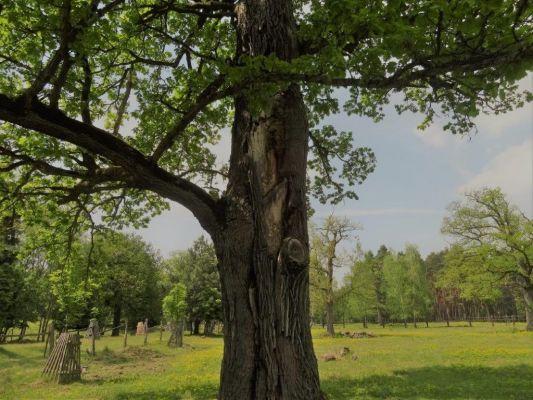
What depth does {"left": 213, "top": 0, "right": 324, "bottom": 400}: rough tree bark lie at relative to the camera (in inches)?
197

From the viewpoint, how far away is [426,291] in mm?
74375

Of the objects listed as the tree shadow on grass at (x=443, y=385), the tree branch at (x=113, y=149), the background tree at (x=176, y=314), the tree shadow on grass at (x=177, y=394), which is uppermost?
the tree branch at (x=113, y=149)

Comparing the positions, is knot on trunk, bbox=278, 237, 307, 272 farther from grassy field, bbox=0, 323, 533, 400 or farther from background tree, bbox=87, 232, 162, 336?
background tree, bbox=87, 232, 162, 336

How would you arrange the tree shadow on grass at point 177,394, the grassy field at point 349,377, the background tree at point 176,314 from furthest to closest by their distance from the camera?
the background tree at point 176,314, the tree shadow on grass at point 177,394, the grassy field at point 349,377

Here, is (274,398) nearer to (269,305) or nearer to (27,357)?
(269,305)

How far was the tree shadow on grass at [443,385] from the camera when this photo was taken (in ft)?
38.3

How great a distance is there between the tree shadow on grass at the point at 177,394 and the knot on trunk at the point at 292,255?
9118 mm

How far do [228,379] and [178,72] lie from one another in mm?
6840

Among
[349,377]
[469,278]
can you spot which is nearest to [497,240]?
[469,278]

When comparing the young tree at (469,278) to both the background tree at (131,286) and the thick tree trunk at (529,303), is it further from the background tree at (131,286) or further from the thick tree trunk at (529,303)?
the background tree at (131,286)

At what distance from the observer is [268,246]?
5.29 m

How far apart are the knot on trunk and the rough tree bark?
0.01 metres

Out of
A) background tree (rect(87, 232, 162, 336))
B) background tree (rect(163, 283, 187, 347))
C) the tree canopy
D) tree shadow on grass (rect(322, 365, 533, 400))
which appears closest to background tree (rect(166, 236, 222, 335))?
background tree (rect(87, 232, 162, 336))

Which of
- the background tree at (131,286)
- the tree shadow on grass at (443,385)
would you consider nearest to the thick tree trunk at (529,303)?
the tree shadow on grass at (443,385)
